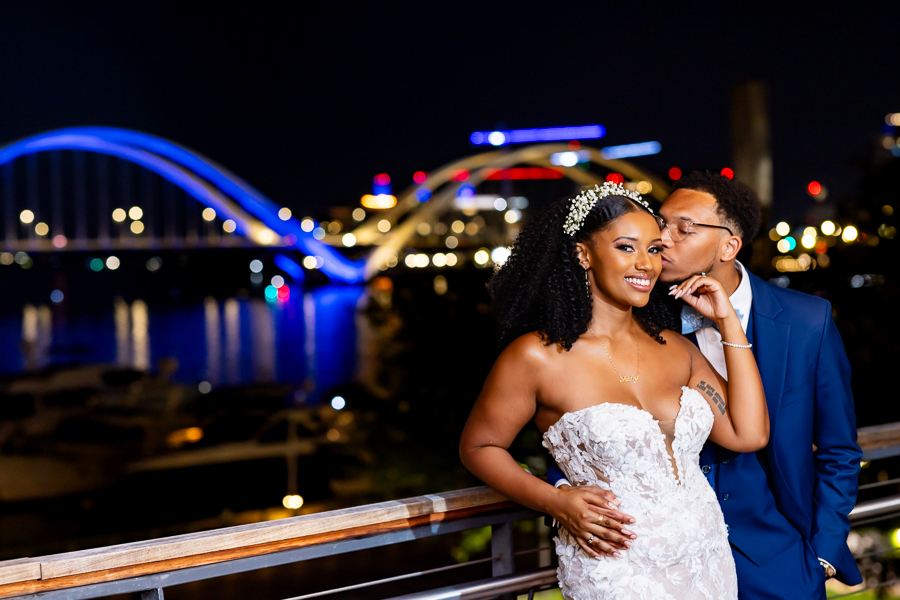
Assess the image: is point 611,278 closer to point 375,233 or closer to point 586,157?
point 586,157

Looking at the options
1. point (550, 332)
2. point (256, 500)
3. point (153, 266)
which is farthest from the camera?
point (153, 266)

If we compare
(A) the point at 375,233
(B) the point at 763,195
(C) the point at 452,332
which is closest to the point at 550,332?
(C) the point at 452,332

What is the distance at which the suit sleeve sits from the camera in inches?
80.4

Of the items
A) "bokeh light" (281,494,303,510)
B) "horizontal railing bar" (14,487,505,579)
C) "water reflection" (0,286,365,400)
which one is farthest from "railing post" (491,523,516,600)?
"water reflection" (0,286,365,400)

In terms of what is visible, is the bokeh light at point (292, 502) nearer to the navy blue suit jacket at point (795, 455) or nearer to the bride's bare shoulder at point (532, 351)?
the navy blue suit jacket at point (795, 455)

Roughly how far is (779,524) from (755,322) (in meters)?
0.52

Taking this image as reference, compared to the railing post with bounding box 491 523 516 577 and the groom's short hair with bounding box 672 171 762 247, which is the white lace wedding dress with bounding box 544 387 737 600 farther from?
the groom's short hair with bounding box 672 171 762 247

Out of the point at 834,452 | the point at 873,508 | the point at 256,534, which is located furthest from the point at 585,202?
the point at 873,508

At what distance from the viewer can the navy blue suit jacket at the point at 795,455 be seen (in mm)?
2025

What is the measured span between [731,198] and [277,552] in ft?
4.74

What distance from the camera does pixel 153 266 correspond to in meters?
98.8

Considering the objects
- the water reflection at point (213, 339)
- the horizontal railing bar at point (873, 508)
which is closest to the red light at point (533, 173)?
the water reflection at point (213, 339)

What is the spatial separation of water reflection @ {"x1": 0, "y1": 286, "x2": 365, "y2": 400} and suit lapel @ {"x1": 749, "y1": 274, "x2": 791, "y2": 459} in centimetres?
2278

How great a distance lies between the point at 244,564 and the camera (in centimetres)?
166
